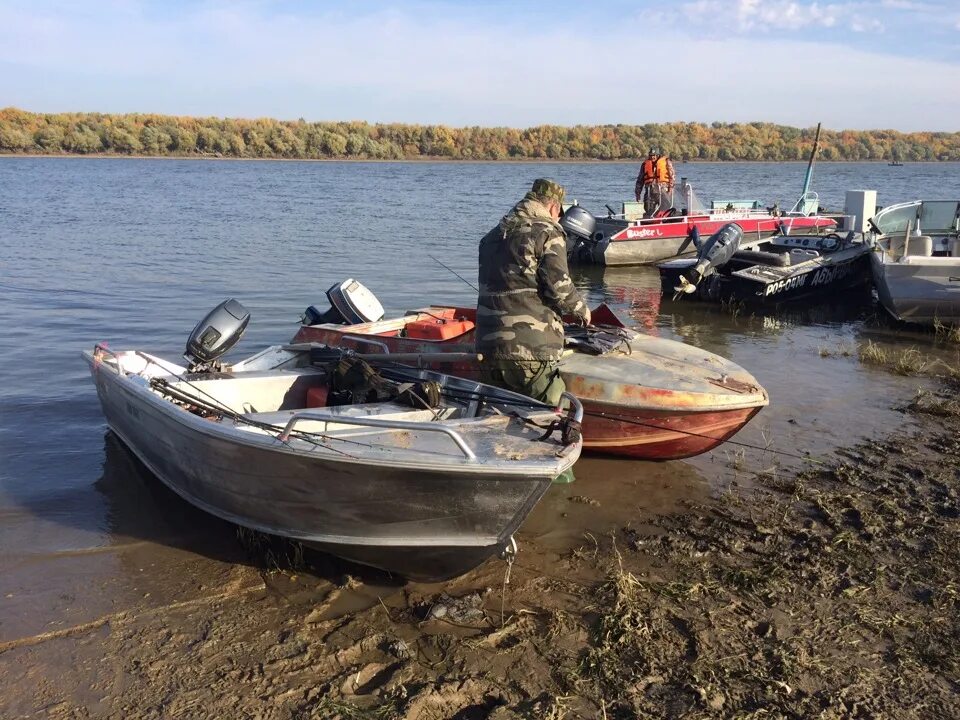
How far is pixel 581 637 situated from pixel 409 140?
80.8m

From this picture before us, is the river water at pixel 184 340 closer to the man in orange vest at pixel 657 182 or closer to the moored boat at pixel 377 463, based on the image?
the moored boat at pixel 377 463

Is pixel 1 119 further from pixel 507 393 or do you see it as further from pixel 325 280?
pixel 507 393

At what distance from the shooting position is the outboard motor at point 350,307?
872 cm

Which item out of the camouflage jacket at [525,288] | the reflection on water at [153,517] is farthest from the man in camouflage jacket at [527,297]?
the reflection on water at [153,517]

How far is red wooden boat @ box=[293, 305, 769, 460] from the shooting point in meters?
6.33

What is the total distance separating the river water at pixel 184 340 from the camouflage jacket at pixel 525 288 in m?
1.28

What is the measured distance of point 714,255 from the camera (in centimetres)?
1406

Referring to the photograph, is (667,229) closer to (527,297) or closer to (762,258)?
(762,258)

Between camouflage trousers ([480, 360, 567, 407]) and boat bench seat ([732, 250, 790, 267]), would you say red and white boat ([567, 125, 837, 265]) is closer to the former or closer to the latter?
boat bench seat ([732, 250, 790, 267])

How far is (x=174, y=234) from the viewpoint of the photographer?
2244 centimetres

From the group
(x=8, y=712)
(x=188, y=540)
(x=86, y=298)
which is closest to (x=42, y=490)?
(x=188, y=540)

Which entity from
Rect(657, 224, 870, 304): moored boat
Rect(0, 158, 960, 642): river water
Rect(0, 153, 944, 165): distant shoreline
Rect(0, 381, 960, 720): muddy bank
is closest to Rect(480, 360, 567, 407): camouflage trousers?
Rect(0, 158, 960, 642): river water

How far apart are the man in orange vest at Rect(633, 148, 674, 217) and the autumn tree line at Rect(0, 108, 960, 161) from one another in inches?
2254

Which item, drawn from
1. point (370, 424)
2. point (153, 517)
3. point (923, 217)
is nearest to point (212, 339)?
point (153, 517)
